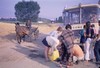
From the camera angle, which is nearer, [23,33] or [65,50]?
[65,50]

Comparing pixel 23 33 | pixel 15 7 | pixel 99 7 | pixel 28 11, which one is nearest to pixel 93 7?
pixel 99 7

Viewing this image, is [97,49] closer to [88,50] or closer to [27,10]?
[88,50]

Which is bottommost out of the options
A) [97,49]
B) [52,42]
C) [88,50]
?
[88,50]

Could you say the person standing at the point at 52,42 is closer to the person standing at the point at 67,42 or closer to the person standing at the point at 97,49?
the person standing at the point at 67,42

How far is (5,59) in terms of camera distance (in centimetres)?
1170

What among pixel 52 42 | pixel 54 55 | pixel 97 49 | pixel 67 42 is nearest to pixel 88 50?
pixel 97 49

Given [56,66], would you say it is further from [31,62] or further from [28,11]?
[28,11]

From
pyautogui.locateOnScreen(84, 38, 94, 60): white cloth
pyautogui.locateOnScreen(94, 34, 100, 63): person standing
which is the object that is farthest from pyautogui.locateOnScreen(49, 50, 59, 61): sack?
pyautogui.locateOnScreen(94, 34, 100, 63): person standing

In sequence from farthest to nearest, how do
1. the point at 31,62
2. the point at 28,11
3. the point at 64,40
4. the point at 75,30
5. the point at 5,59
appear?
the point at 28,11, the point at 75,30, the point at 5,59, the point at 31,62, the point at 64,40

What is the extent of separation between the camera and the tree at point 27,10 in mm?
61625

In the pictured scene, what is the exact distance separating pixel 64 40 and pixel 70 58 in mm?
987

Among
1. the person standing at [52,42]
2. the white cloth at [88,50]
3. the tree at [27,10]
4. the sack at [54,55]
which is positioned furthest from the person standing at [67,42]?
the tree at [27,10]

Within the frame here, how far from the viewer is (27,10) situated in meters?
63.7

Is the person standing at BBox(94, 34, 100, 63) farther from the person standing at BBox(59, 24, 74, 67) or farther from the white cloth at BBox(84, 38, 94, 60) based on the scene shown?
the person standing at BBox(59, 24, 74, 67)
